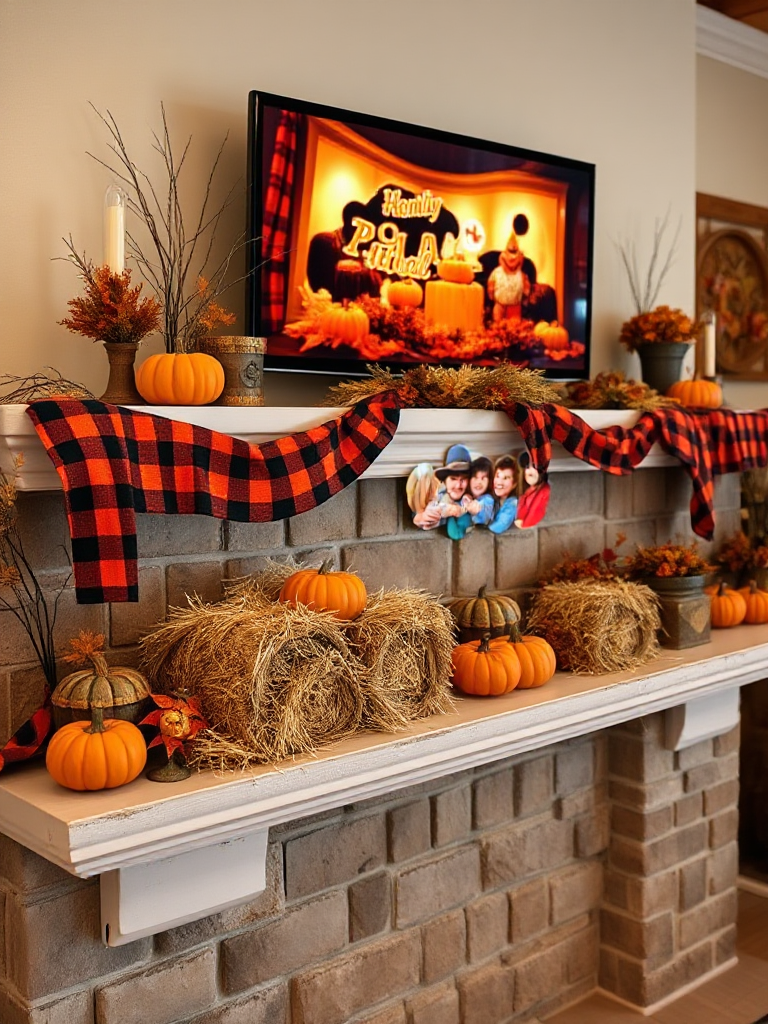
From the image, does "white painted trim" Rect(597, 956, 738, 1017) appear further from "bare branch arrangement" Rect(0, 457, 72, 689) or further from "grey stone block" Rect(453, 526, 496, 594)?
"bare branch arrangement" Rect(0, 457, 72, 689)

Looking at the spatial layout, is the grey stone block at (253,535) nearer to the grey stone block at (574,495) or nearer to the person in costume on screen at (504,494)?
the person in costume on screen at (504,494)

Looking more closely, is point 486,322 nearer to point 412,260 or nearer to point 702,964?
point 412,260

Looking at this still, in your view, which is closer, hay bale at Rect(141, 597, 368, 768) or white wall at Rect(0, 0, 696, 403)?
hay bale at Rect(141, 597, 368, 768)

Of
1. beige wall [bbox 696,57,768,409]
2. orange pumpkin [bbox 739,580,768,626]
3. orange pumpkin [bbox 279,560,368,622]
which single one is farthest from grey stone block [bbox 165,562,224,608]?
beige wall [bbox 696,57,768,409]

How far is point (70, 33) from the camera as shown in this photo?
6.23 feet

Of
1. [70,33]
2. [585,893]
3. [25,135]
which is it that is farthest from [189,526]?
[585,893]

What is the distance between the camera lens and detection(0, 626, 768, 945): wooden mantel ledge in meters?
1.54

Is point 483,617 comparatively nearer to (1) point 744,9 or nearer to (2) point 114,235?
(2) point 114,235

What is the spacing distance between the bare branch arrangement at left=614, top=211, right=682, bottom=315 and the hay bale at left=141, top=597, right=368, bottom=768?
1567mm

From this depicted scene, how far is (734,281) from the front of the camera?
389cm

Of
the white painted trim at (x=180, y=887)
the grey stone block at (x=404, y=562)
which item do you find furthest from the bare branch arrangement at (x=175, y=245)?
the white painted trim at (x=180, y=887)

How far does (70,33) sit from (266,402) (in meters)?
0.78

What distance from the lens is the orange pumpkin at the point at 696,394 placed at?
278cm

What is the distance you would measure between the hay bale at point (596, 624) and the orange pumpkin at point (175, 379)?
3.22ft
